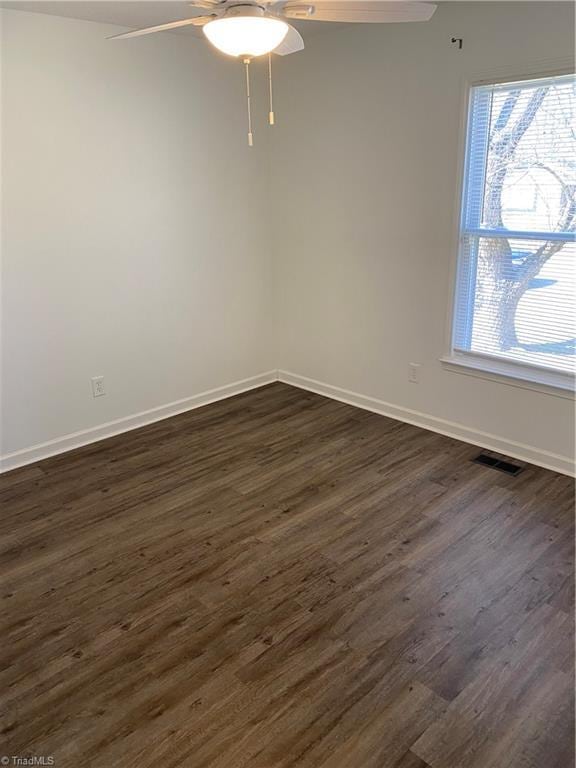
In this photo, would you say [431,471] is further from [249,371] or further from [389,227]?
[249,371]

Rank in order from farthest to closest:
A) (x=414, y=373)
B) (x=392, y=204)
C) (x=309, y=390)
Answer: (x=309, y=390) → (x=414, y=373) → (x=392, y=204)

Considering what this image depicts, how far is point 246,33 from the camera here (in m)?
1.71

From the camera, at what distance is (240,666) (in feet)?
6.55

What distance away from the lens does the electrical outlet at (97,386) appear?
3.66 meters

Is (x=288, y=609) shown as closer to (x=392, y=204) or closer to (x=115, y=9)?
(x=392, y=204)

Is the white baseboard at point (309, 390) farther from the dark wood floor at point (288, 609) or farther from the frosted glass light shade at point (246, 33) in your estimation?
the frosted glass light shade at point (246, 33)

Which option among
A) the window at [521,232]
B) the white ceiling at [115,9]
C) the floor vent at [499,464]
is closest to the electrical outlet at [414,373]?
the window at [521,232]

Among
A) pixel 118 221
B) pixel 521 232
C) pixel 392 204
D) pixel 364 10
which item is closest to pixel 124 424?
pixel 118 221

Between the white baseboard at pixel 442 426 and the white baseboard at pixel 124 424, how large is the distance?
360 millimetres

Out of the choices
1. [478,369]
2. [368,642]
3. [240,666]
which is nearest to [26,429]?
[240,666]

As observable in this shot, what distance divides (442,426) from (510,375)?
1.94 ft

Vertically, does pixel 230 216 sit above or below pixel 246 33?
below

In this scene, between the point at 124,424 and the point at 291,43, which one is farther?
the point at 124,424

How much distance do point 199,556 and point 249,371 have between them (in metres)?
2.18
